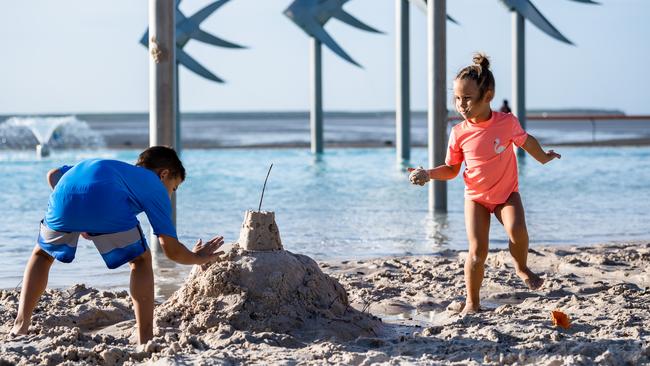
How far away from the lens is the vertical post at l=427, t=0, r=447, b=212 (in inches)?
359

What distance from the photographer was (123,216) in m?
3.85

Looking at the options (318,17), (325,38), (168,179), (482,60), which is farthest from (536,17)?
(168,179)

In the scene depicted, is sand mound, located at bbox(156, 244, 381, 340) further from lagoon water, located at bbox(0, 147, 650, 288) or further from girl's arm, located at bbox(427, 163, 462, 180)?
lagoon water, located at bbox(0, 147, 650, 288)

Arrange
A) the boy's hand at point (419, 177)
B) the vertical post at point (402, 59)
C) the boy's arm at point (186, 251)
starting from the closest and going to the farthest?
the boy's arm at point (186, 251)
the boy's hand at point (419, 177)
the vertical post at point (402, 59)

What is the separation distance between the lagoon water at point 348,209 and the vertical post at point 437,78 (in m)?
0.74

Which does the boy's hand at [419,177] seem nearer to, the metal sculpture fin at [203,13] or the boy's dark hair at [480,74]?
the boy's dark hair at [480,74]

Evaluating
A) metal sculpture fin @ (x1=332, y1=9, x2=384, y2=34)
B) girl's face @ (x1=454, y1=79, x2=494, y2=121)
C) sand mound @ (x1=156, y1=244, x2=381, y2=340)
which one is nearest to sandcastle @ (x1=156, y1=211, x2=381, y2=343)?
sand mound @ (x1=156, y1=244, x2=381, y2=340)

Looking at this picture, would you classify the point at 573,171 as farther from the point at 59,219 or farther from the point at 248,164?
the point at 59,219

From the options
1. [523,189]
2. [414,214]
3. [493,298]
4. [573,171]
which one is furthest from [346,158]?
[493,298]

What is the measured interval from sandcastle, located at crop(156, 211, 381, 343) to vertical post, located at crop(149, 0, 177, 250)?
261 cm

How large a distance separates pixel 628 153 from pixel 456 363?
851 inches

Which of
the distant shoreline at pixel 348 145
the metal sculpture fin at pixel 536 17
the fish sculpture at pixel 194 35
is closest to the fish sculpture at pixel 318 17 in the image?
the fish sculpture at pixel 194 35

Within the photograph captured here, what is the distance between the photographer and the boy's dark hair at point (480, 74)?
468 centimetres

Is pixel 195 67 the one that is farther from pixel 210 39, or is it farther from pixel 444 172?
pixel 444 172
